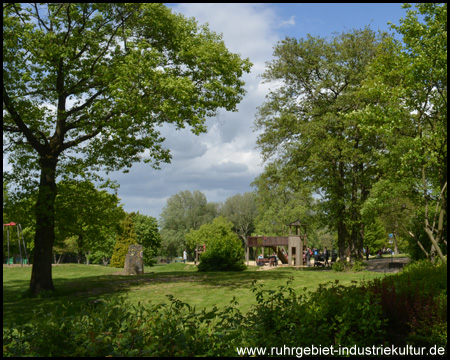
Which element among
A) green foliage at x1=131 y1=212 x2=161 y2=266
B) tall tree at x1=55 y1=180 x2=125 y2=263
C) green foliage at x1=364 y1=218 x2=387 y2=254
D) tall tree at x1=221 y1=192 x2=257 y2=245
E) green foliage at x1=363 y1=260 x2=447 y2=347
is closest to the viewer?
green foliage at x1=363 y1=260 x2=447 y2=347

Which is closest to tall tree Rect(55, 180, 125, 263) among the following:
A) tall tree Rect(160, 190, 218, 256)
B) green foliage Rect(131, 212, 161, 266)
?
green foliage Rect(131, 212, 161, 266)

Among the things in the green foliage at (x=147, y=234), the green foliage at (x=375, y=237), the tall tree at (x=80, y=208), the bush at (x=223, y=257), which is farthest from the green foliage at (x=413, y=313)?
the green foliage at (x=375, y=237)

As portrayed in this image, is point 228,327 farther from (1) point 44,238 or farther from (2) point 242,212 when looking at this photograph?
(2) point 242,212

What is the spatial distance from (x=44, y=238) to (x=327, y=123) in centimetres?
1584

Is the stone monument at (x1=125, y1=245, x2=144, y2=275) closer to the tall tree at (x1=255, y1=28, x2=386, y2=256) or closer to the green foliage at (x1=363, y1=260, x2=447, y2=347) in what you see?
the tall tree at (x1=255, y1=28, x2=386, y2=256)

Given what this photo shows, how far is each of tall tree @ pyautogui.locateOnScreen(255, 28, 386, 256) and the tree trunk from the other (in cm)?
1393

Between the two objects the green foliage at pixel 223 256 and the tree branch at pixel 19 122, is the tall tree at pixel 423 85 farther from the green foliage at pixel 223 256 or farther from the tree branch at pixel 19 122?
the tree branch at pixel 19 122

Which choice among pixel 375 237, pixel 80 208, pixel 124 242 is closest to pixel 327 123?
pixel 80 208

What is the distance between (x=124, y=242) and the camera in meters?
35.0

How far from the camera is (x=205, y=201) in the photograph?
78.3m

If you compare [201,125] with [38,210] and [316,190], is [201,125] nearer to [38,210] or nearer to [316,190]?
[38,210]

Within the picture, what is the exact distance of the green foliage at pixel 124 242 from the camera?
113ft

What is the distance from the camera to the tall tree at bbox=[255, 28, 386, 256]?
78.6 feet

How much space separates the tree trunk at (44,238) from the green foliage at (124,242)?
18675mm
